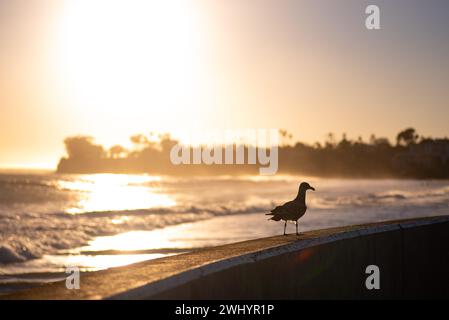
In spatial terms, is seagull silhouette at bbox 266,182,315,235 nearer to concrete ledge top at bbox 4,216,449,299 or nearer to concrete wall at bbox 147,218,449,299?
concrete wall at bbox 147,218,449,299

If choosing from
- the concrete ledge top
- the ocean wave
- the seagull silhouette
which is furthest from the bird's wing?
the ocean wave

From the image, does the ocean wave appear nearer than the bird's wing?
No

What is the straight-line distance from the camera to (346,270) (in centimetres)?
809

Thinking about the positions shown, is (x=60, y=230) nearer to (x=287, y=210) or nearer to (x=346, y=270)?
(x=287, y=210)

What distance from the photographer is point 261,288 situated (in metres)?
6.69

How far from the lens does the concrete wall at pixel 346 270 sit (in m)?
6.34

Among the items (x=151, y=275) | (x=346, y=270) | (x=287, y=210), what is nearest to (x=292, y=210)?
(x=287, y=210)

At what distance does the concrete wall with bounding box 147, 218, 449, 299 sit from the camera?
250 inches

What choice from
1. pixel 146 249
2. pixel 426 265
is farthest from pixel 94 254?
pixel 426 265

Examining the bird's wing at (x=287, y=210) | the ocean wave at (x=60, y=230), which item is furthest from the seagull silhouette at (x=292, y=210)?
the ocean wave at (x=60, y=230)

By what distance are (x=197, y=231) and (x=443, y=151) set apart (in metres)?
176

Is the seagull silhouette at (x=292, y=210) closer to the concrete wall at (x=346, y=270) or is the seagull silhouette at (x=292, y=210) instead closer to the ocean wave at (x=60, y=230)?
the concrete wall at (x=346, y=270)

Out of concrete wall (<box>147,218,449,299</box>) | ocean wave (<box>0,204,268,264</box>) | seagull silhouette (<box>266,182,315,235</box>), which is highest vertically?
seagull silhouette (<box>266,182,315,235</box>)
